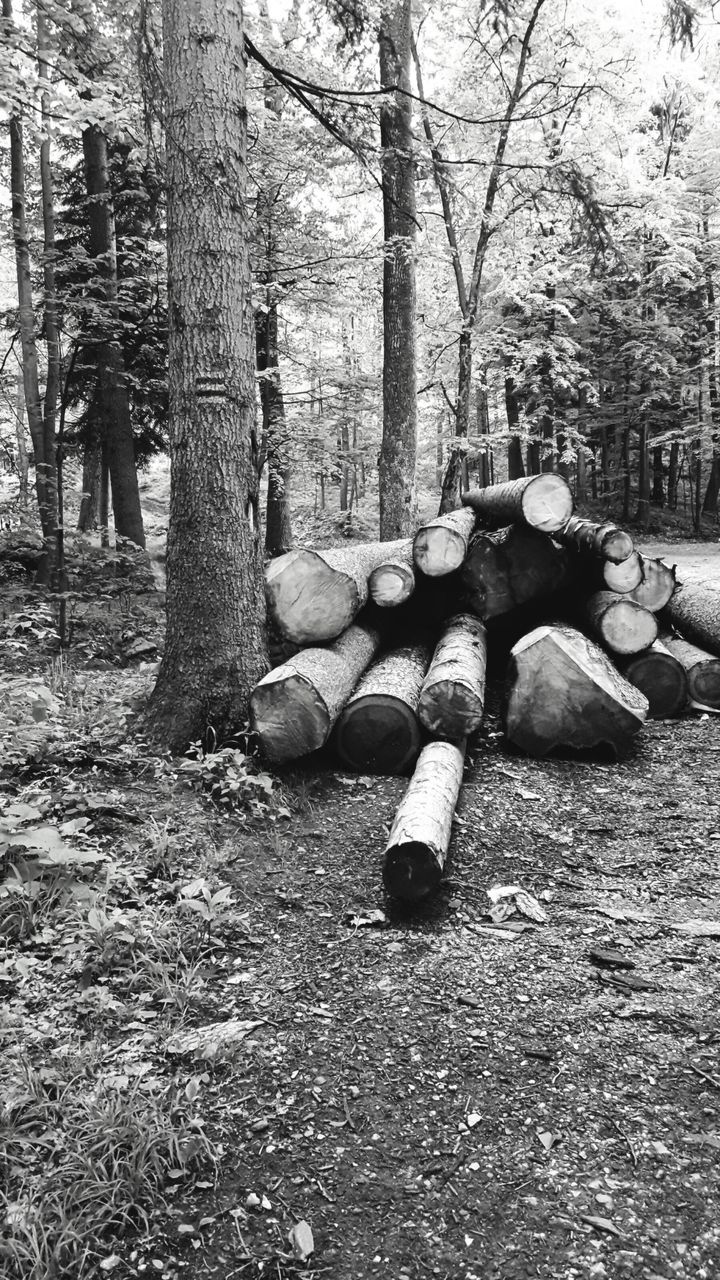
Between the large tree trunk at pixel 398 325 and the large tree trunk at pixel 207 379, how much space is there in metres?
4.92

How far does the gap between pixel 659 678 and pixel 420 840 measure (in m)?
3.28

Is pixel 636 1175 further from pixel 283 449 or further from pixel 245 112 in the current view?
pixel 283 449

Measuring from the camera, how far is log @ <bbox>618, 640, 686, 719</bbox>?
5461 mm

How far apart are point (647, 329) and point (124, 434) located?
13704mm

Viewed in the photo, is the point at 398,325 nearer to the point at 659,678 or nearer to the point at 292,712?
the point at 659,678

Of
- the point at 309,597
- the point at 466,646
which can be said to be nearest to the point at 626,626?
the point at 466,646

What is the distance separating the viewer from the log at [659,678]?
17.9ft

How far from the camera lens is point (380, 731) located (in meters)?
4.45

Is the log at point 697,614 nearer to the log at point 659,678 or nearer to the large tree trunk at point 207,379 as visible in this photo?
the log at point 659,678

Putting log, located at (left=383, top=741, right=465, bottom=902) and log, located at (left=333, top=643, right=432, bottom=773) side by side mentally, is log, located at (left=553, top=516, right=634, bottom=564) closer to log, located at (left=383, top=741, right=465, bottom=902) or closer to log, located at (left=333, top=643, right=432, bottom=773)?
log, located at (left=333, top=643, right=432, bottom=773)

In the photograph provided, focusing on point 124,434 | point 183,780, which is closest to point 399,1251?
point 183,780

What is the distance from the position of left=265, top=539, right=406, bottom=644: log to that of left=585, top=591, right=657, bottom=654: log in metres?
2.07

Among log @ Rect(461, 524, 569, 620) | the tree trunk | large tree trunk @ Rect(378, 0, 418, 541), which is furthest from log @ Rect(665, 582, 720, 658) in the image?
large tree trunk @ Rect(378, 0, 418, 541)

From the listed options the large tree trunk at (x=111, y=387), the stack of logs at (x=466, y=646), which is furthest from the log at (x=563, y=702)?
the large tree trunk at (x=111, y=387)
